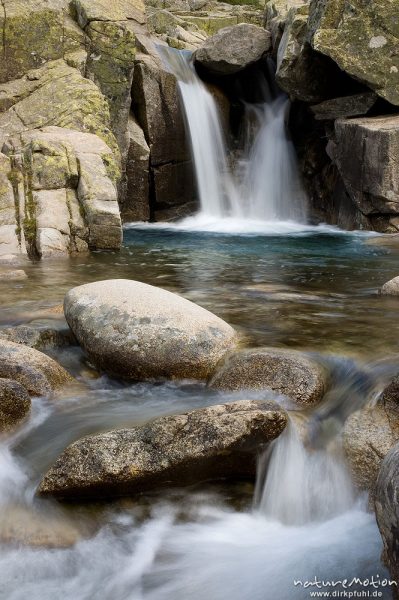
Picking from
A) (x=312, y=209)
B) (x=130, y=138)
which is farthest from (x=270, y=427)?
(x=312, y=209)

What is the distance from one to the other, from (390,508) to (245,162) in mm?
19428

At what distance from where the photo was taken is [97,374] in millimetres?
5961

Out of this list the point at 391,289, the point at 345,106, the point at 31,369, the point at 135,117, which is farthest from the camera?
the point at 135,117

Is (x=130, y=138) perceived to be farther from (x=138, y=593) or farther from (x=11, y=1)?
(x=138, y=593)

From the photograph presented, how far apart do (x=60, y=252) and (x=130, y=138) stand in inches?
305

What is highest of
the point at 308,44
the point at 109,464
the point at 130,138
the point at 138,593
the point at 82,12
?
the point at 82,12

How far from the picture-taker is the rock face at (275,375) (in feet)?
16.9

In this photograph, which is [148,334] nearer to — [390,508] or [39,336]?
[39,336]

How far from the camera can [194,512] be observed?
4098 millimetres

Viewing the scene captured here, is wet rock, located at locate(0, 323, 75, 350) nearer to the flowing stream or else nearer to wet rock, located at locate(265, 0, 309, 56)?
the flowing stream

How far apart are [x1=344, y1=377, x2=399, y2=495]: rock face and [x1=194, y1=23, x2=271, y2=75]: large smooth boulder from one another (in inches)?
696

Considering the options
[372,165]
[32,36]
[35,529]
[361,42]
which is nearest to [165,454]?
[35,529]

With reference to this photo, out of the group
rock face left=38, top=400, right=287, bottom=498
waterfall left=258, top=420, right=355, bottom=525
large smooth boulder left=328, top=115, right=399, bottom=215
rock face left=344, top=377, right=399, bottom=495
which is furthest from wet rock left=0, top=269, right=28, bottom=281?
large smooth boulder left=328, top=115, right=399, bottom=215

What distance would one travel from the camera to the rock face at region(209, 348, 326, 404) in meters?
5.14
